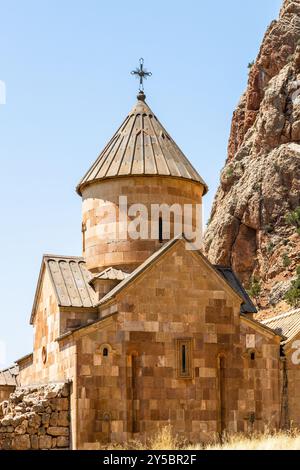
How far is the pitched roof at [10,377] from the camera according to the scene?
27.3 m

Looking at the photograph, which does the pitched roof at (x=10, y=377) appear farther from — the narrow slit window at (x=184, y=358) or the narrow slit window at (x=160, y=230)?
the narrow slit window at (x=184, y=358)

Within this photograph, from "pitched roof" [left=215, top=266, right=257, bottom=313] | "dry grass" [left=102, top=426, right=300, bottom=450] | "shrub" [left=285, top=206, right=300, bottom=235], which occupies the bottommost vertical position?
"dry grass" [left=102, top=426, right=300, bottom=450]

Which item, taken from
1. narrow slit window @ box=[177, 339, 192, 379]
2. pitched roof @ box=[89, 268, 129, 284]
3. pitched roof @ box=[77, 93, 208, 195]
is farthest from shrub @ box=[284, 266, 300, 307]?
narrow slit window @ box=[177, 339, 192, 379]

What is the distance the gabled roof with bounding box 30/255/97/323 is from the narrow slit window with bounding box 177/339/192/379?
8.01ft

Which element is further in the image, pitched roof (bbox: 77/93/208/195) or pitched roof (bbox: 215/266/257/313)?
pitched roof (bbox: 215/266/257/313)

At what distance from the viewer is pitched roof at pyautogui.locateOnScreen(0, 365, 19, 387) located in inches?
1074

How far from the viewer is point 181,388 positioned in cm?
2038

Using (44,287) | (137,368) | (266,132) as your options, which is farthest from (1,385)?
(266,132)

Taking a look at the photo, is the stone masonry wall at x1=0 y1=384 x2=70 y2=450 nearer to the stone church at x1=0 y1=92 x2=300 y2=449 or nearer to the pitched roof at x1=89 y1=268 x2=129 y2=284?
the stone church at x1=0 y1=92 x2=300 y2=449

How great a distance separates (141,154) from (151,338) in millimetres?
5336

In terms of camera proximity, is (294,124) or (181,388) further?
(294,124)

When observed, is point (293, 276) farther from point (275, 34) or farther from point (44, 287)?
point (44, 287)

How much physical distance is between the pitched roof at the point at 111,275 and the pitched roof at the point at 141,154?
2.49m

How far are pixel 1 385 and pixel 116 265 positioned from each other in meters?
7.11
